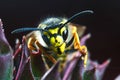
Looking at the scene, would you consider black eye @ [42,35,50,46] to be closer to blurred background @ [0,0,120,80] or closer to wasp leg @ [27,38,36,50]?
wasp leg @ [27,38,36,50]

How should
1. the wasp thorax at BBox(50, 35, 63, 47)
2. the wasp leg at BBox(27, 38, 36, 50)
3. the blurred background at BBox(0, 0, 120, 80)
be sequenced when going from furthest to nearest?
the blurred background at BBox(0, 0, 120, 80)
the wasp thorax at BBox(50, 35, 63, 47)
the wasp leg at BBox(27, 38, 36, 50)

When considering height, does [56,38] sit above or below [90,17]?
above

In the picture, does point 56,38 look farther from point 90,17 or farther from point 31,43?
point 90,17

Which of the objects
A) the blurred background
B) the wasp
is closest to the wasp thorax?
the wasp

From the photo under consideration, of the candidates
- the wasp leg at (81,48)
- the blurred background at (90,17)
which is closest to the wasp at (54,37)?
the wasp leg at (81,48)

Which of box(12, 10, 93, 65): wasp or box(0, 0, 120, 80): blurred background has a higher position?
box(12, 10, 93, 65): wasp

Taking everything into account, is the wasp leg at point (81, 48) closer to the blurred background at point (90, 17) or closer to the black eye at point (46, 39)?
the black eye at point (46, 39)

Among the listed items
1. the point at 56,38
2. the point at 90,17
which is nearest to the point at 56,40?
the point at 56,38
